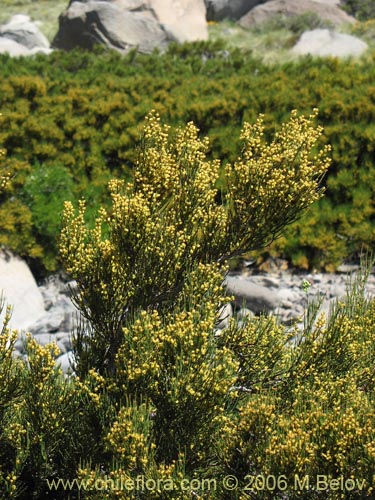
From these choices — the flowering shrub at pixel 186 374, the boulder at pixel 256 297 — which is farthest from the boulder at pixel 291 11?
the flowering shrub at pixel 186 374

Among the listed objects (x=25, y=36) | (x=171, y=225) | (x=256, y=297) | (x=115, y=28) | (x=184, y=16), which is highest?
(x=184, y=16)

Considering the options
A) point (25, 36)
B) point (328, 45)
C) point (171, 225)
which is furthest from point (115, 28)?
point (171, 225)

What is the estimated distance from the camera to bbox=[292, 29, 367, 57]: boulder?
22.0 metres

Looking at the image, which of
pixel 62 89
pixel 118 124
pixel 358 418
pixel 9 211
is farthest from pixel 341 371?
pixel 62 89

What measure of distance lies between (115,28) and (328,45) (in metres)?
6.27

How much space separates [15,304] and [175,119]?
3578mm

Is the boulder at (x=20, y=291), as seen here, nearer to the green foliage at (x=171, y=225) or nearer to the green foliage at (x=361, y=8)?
the green foliage at (x=171, y=225)

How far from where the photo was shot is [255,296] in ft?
30.8

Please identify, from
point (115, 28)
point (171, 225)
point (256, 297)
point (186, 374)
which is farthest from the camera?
point (115, 28)

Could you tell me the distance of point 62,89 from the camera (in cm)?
1193

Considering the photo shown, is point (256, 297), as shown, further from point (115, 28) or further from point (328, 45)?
point (115, 28)

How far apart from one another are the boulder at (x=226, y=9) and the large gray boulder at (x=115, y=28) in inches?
241

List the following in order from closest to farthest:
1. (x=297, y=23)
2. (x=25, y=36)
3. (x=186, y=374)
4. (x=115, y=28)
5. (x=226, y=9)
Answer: (x=186, y=374) → (x=115, y=28) → (x=25, y=36) → (x=297, y=23) → (x=226, y=9)

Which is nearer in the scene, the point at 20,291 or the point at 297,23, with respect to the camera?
the point at 20,291
